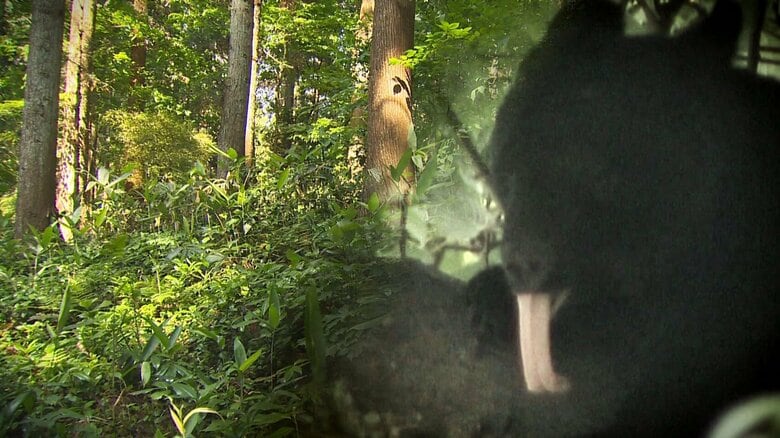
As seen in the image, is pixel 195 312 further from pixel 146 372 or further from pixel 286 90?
pixel 286 90

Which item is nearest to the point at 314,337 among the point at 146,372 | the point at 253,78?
the point at 146,372

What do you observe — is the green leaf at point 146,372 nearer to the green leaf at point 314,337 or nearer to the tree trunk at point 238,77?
the green leaf at point 314,337

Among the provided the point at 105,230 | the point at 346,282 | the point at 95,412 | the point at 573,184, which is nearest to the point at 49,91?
the point at 105,230

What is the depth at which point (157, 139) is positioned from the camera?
20.5 feet

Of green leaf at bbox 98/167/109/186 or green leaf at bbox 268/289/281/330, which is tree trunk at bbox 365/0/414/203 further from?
green leaf at bbox 98/167/109/186

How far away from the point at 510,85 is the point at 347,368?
913mm

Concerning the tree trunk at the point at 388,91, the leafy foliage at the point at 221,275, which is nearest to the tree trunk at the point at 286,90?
the leafy foliage at the point at 221,275

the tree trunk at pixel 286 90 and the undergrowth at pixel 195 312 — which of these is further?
the tree trunk at pixel 286 90

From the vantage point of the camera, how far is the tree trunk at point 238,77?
4832mm

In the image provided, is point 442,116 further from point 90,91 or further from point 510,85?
point 90,91

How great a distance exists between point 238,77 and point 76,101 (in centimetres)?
137

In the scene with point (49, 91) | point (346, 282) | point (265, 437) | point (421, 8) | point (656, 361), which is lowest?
point (265, 437)

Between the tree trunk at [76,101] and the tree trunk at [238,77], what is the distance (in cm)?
113

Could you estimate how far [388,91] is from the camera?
323cm
